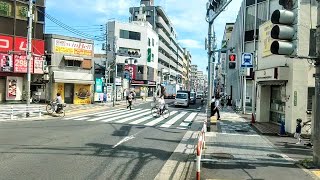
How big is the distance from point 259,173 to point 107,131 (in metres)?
9.42

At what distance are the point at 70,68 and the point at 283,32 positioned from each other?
116ft

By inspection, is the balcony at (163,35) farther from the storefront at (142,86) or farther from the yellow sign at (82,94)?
the yellow sign at (82,94)

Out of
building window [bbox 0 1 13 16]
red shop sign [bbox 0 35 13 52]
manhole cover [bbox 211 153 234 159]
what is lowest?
manhole cover [bbox 211 153 234 159]

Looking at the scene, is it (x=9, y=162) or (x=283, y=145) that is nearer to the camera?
(x=9, y=162)

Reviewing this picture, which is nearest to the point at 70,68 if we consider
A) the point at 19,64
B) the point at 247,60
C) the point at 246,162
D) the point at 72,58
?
the point at 72,58

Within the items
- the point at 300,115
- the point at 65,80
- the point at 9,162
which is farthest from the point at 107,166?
the point at 65,80

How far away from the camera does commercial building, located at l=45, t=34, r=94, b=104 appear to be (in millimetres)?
39312

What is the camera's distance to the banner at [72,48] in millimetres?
39844

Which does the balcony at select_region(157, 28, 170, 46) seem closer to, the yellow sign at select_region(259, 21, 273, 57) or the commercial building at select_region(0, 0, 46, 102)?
the commercial building at select_region(0, 0, 46, 102)

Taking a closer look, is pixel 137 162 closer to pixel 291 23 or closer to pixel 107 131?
pixel 291 23

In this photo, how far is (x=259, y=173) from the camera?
31.0 ft

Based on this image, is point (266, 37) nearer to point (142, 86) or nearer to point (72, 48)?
point (72, 48)

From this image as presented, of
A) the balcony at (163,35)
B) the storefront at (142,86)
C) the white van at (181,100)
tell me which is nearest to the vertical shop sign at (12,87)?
the white van at (181,100)

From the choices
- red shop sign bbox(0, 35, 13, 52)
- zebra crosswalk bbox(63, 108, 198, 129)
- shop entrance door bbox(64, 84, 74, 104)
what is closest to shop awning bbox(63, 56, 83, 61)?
shop entrance door bbox(64, 84, 74, 104)
